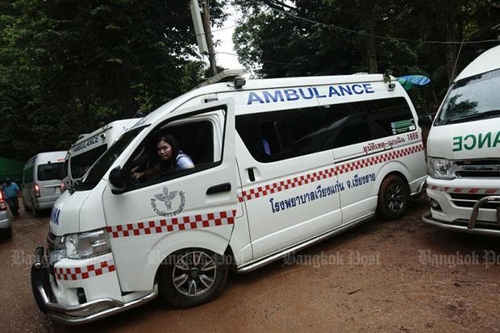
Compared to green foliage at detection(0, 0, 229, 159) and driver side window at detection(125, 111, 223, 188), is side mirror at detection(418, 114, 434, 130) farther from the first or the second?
green foliage at detection(0, 0, 229, 159)

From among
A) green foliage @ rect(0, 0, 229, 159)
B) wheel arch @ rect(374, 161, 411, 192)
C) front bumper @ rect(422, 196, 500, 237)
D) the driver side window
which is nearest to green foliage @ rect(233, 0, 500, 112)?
wheel arch @ rect(374, 161, 411, 192)

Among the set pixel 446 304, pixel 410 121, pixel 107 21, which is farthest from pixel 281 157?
pixel 107 21

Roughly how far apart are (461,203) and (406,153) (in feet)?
6.42

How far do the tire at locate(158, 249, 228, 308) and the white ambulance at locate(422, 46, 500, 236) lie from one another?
2.60 metres

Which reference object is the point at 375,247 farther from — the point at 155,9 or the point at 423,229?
the point at 155,9

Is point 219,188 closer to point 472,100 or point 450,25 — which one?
point 472,100

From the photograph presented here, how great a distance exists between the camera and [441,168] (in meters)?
4.36

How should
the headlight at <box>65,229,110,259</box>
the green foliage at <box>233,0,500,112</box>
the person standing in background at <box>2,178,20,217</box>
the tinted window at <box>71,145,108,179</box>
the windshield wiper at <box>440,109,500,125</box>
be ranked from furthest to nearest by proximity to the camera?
the person standing in background at <box>2,178,20,217</box> < the green foliage at <box>233,0,500,112</box> < the tinted window at <box>71,145,108,179</box> < the windshield wiper at <box>440,109,500,125</box> < the headlight at <box>65,229,110,259</box>

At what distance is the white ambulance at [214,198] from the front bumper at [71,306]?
11mm

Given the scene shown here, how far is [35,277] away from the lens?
150 inches

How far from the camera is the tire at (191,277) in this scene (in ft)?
12.5

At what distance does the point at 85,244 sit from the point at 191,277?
43.6 inches
